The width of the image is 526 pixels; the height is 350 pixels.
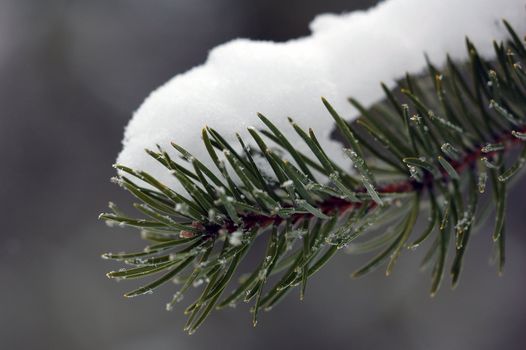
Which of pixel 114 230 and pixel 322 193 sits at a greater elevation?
pixel 114 230

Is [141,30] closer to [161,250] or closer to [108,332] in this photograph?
[108,332]

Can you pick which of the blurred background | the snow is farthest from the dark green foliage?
the blurred background

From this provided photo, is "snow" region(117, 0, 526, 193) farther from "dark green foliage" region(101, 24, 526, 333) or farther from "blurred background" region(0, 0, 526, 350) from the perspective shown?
"blurred background" region(0, 0, 526, 350)

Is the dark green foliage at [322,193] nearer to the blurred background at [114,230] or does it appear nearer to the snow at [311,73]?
the snow at [311,73]

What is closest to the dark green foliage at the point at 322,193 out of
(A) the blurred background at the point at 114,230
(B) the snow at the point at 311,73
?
(B) the snow at the point at 311,73

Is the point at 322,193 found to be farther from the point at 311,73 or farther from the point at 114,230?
the point at 114,230

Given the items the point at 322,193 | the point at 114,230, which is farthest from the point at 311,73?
the point at 114,230
